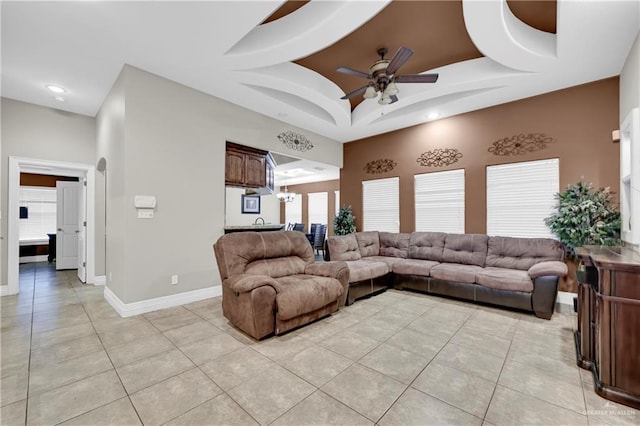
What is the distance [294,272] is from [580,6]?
3793 millimetres

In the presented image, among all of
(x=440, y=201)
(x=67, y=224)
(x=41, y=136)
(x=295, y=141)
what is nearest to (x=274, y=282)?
(x=295, y=141)

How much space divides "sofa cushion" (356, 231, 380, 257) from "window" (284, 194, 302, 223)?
641cm

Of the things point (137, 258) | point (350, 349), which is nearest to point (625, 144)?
point (350, 349)

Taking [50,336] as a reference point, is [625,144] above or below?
above

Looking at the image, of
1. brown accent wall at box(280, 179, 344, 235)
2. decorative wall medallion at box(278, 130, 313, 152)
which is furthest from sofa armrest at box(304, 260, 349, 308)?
brown accent wall at box(280, 179, 344, 235)

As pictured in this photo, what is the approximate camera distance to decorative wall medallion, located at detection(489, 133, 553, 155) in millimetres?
4125

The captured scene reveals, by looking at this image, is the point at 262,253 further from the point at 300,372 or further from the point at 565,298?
the point at 565,298

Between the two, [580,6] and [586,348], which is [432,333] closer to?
[586,348]

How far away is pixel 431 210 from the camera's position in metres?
5.27

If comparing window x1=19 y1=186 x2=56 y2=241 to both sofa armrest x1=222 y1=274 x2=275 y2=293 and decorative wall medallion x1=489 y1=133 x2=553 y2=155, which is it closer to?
sofa armrest x1=222 y1=274 x2=275 y2=293

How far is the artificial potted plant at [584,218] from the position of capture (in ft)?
11.0

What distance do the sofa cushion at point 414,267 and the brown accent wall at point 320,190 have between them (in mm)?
5639

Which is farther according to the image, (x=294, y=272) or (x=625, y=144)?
(x=294, y=272)

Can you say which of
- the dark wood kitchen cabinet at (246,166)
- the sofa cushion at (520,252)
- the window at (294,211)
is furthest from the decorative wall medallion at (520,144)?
the window at (294,211)
